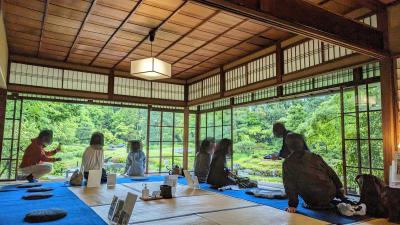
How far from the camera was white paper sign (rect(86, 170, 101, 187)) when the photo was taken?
5.44 m

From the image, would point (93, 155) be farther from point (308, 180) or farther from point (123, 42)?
point (308, 180)

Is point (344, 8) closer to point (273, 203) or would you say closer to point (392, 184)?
point (392, 184)

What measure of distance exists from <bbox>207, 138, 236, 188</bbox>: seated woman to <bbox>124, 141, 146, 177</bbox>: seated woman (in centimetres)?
231

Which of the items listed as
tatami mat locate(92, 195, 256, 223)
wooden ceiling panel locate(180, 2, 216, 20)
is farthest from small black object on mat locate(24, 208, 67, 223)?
wooden ceiling panel locate(180, 2, 216, 20)

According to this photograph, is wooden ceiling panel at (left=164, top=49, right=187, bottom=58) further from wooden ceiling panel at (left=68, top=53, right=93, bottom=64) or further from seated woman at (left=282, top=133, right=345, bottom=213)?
seated woman at (left=282, top=133, right=345, bottom=213)

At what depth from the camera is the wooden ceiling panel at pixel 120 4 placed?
4160 mm

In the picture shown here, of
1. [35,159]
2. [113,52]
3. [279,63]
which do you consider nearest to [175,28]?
[113,52]

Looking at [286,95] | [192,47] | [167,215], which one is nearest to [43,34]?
[192,47]

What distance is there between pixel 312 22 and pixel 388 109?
1659mm

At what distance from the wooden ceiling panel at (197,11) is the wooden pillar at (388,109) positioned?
255 cm

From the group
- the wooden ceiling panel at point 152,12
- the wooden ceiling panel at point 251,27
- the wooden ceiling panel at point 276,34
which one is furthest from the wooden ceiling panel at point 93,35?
the wooden ceiling panel at point 276,34

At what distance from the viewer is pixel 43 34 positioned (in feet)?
18.0

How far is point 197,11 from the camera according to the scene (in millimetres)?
4441

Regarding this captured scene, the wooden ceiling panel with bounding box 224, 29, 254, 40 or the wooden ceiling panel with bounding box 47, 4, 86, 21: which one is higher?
the wooden ceiling panel with bounding box 47, 4, 86, 21
